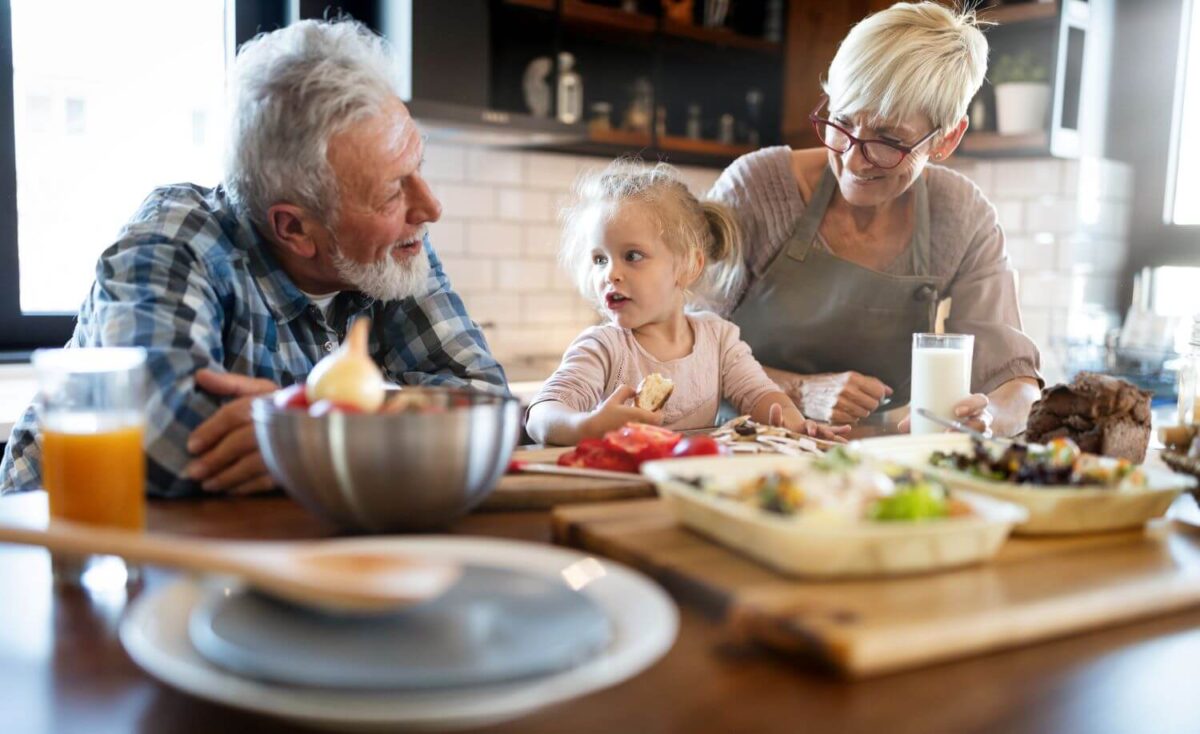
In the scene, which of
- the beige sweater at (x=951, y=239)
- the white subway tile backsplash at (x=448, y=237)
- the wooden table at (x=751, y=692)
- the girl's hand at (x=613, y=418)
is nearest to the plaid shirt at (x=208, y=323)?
the girl's hand at (x=613, y=418)

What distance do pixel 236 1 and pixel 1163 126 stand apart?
3420 mm

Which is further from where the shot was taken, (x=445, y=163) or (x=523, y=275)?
(x=523, y=275)

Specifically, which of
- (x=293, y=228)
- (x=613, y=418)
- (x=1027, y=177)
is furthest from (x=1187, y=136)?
(x=293, y=228)

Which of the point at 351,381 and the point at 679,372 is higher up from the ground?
the point at 351,381

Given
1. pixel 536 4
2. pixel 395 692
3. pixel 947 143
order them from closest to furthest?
pixel 395 692
pixel 947 143
pixel 536 4

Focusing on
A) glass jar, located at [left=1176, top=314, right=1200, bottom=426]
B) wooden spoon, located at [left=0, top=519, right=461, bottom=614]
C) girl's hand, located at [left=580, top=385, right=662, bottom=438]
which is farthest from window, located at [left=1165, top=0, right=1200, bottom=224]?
→ wooden spoon, located at [left=0, top=519, right=461, bottom=614]

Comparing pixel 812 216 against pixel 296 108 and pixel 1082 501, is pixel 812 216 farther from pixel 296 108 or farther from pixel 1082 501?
pixel 1082 501

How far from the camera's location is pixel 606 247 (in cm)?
208

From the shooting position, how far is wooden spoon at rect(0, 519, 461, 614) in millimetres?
657

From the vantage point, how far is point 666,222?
6.86 ft

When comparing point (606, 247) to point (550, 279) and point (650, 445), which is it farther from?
point (550, 279)

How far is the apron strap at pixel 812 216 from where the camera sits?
7.50 ft

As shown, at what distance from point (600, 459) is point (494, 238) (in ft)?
8.18

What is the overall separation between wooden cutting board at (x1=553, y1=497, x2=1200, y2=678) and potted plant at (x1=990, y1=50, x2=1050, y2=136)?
3069 mm
